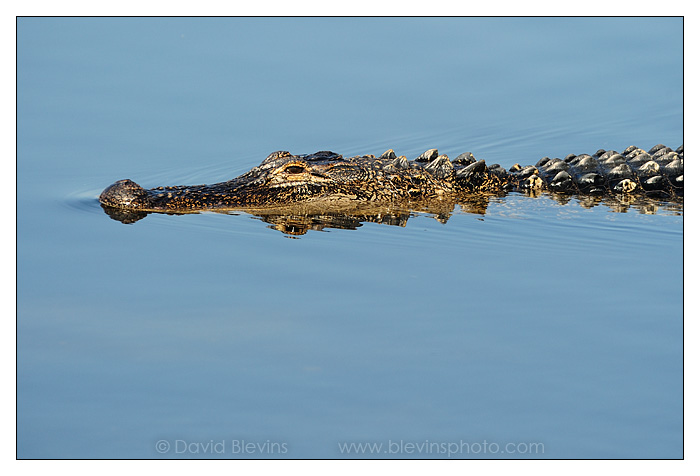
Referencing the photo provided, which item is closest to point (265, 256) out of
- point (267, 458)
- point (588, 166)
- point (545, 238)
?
point (545, 238)

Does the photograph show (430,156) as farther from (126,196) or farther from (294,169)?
(126,196)

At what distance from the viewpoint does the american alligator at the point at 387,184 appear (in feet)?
36.6

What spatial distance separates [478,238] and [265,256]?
227cm

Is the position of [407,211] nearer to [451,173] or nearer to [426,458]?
[451,173]

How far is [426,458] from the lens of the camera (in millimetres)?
5562

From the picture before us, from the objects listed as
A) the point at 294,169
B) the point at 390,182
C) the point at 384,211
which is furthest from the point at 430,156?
the point at 294,169

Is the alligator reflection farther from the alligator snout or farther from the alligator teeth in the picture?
the alligator teeth

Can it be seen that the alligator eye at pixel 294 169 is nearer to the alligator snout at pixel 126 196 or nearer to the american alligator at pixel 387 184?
the american alligator at pixel 387 184

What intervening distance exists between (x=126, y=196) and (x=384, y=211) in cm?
300

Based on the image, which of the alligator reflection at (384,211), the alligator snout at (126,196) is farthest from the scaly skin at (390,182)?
the alligator reflection at (384,211)

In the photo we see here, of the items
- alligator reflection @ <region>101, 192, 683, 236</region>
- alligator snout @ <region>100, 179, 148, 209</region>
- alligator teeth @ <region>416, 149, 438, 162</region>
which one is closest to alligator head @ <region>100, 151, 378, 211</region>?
alligator snout @ <region>100, 179, 148, 209</region>

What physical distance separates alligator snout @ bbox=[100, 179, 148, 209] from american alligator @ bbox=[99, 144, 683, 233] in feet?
0.04

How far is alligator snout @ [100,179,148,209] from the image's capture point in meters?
11.0

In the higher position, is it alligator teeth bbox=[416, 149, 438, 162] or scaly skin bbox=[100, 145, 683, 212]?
alligator teeth bbox=[416, 149, 438, 162]
